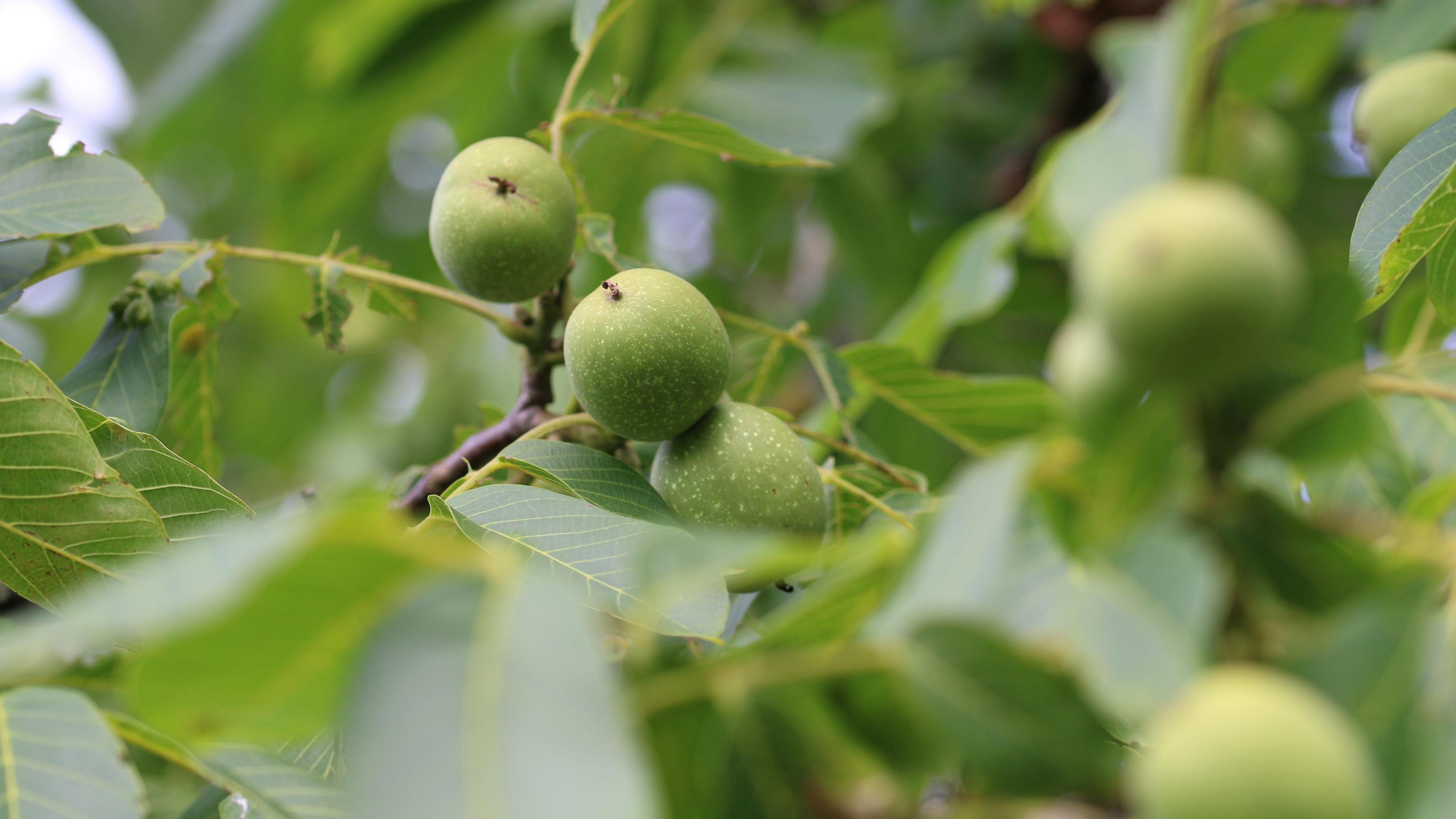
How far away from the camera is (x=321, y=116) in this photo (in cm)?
247

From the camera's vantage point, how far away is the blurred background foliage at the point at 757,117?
2174 mm

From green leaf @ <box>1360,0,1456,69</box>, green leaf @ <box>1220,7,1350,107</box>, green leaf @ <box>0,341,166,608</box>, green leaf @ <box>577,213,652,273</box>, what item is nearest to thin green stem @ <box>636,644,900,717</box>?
green leaf @ <box>0,341,166,608</box>

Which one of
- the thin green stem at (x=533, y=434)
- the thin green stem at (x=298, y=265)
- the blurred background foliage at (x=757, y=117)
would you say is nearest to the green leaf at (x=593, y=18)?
the thin green stem at (x=298, y=265)

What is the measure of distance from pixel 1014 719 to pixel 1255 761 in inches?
3.9

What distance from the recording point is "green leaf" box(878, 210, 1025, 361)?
1.58 meters

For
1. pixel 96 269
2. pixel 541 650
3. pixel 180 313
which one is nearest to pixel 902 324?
pixel 180 313

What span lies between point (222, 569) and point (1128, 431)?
382 mm

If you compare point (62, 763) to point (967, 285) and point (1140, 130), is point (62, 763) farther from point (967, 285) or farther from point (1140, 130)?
point (967, 285)

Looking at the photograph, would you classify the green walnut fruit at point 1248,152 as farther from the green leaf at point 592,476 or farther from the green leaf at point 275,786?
the green leaf at point 275,786

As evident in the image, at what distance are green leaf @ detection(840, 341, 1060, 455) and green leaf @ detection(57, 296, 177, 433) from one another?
2.58 feet

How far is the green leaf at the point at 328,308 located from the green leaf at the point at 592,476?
38 centimetres

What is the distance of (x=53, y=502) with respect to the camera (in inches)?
33.3

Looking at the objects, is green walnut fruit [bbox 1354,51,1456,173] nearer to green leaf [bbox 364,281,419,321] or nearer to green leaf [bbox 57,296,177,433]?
green leaf [bbox 364,281,419,321]

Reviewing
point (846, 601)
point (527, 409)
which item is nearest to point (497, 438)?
point (527, 409)
